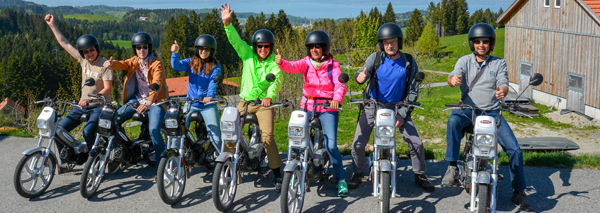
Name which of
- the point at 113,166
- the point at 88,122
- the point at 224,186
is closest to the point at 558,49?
the point at 224,186

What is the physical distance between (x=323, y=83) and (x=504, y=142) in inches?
85.5

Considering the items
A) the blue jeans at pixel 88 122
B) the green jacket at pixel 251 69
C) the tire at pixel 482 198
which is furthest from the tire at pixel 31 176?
the tire at pixel 482 198

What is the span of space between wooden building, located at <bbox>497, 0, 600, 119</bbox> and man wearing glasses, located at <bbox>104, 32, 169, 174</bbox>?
1886cm

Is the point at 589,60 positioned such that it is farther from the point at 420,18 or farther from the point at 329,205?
the point at 420,18

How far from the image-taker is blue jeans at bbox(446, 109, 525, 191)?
480cm

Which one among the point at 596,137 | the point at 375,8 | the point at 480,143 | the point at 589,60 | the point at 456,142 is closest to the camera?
the point at 480,143

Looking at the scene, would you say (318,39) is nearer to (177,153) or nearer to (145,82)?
(177,153)

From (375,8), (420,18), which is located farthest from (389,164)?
(375,8)

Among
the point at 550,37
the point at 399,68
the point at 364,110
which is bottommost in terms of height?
the point at 364,110

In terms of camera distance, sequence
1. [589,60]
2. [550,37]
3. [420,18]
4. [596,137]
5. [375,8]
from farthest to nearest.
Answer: [375,8] → [420,18] → [550,37] → [589,60] → [596,137]

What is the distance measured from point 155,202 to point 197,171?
1.25 meters

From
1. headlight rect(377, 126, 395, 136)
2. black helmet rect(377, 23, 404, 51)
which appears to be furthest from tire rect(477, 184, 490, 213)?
black helmet rect(377, 23, 404, 51)

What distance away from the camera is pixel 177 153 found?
5219 millimetres

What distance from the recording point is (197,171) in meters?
6.44
